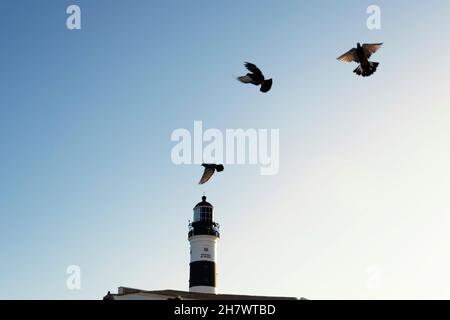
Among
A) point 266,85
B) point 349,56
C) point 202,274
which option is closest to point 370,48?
point 349,56

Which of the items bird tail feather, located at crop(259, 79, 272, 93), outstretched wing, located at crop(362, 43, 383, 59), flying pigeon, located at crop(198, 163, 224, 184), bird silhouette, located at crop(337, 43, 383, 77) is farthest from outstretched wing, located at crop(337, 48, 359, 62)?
flying pigeon, located at crop(198, 163, 224, 184)

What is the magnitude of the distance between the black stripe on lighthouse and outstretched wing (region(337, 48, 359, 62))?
52.1 meters

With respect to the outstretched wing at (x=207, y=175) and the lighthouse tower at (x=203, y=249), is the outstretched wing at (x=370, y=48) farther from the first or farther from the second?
the lighthouse tower at (x=203, y=249)

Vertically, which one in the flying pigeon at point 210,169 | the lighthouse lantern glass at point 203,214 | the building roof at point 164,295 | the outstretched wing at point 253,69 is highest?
the lighthouse lantern glass at point 203,214

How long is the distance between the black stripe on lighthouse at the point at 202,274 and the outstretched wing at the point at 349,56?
171ft

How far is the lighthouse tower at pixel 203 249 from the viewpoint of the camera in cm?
7150

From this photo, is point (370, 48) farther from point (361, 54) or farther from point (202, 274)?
point (202, 274)

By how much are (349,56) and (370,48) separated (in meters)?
0.76

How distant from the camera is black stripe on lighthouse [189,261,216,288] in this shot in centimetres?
7150

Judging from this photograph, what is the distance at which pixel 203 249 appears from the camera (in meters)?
74.1

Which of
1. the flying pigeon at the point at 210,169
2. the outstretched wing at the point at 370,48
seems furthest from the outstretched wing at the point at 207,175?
the outstretched wing at the point at 370,48
